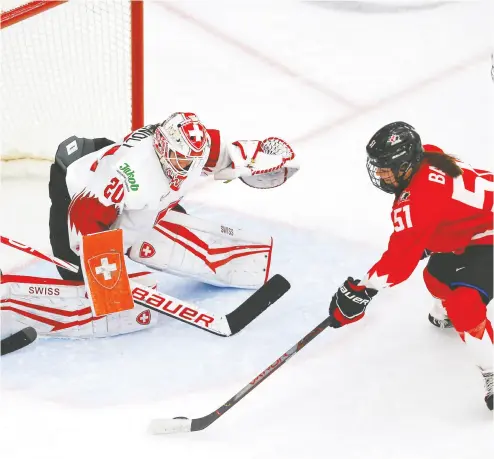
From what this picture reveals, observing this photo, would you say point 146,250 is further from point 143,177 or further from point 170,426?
point 170,426

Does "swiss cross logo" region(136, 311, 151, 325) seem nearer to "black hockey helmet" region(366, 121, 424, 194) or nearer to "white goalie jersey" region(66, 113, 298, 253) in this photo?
"white goalie jersey" region(66, 113, 298, 253)

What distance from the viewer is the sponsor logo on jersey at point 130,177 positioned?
2.76 meters

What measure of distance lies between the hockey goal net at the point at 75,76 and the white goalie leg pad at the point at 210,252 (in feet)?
2.30

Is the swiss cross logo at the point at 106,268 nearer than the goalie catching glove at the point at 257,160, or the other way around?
the swiss cross logo at the point at 106,268

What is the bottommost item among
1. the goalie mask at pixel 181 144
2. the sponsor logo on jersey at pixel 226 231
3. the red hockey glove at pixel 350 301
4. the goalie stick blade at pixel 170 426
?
the goalie stick blade at pixel 170 426

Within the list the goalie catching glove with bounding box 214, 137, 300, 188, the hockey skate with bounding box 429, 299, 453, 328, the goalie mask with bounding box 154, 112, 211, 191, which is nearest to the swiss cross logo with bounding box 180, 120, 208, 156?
the goalie mask with bounding box 154, 112, 211, 191

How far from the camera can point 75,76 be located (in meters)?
3.65

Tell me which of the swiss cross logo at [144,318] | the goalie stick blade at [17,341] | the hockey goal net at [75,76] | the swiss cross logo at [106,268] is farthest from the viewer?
the hockey goal net at [75,76]

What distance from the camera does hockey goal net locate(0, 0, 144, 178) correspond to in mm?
3561

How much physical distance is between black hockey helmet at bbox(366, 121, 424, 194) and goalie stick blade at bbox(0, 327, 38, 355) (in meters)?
1.16

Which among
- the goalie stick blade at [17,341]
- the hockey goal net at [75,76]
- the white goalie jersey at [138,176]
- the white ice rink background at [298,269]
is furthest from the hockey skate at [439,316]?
the hockey goal net at [75,76]

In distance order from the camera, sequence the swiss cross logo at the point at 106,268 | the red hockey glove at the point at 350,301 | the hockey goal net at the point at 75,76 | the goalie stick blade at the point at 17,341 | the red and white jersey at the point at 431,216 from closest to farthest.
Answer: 1. the red and white jersey at the point at 431,216
2. the red hockey glove at the point at 350,301
3. the swiss cross logo at the point at 106,268
4. the goalie stick blade at the point at 17,341
5. the hockey goal net at the point at 75,76

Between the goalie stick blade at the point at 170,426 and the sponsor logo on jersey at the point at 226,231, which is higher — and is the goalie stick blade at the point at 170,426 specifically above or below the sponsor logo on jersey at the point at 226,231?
below

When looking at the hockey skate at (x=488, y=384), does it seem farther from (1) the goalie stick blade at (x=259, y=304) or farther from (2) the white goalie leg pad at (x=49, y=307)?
(2) the white goalie leg pad at (x=49, y=307)
